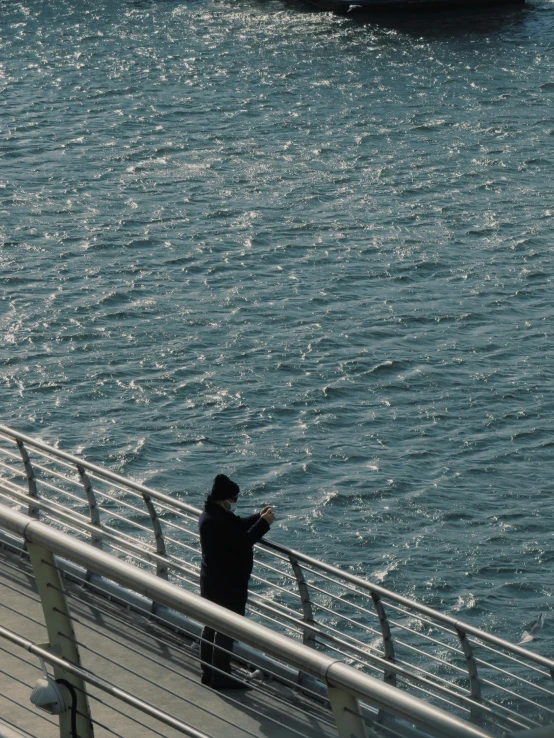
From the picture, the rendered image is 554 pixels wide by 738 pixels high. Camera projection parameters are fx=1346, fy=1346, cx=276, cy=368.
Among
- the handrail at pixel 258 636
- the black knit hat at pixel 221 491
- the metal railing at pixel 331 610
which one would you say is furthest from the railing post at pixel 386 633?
the handrail at pixel 258 636

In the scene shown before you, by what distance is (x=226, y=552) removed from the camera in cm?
864

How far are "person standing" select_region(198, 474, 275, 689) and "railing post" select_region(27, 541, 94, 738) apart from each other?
3.12m

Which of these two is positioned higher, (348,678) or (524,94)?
(348,678)

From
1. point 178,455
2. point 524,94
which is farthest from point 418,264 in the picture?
point 524,94

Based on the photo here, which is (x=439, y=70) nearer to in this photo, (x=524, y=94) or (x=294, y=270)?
(x=524, y=94)

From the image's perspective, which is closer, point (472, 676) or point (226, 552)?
point (226, 552)

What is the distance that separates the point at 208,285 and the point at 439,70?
21.0 metres

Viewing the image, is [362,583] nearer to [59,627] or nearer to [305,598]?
[305,598]

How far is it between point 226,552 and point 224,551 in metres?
0.02

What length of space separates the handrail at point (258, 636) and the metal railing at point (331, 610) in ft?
3.45

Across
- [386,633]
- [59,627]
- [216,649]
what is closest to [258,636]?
[59,627]

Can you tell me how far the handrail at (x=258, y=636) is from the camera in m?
4.03

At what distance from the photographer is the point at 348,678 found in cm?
418

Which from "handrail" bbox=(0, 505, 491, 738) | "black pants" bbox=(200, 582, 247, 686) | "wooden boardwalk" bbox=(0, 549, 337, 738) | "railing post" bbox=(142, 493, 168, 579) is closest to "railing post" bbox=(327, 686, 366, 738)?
"handrail" bbox=(0, 505, 491, 738)
